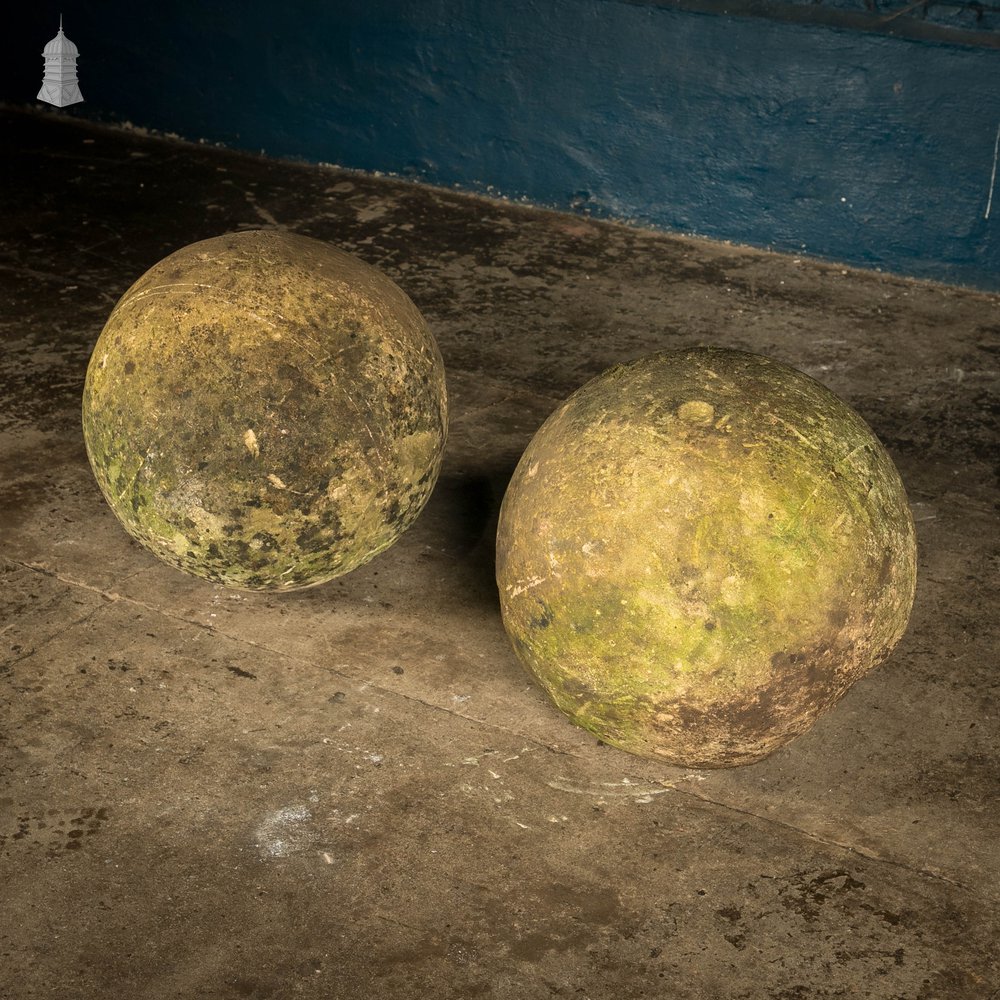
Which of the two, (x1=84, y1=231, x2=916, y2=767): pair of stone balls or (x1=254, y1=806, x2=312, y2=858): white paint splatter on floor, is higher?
(x1=84, y1=231, x2=916, y2=767): pair of stone balls

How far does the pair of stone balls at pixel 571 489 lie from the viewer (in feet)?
11.1

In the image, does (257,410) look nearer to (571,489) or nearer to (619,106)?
(571,489)

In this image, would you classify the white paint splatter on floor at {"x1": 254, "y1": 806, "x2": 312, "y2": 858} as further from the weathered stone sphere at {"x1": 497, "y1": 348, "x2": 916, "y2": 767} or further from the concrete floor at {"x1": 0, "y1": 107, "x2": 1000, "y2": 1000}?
the weathered stone sphere at {"x1": 497, "y1": 348, "x2": 916, "y2": 767}

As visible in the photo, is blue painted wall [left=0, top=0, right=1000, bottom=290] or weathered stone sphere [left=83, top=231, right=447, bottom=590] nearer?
weathered stone sphere [left=83, top=231, right=447, bottom=590]

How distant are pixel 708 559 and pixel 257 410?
4.63 feet

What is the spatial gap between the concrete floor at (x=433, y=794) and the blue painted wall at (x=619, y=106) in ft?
6.19

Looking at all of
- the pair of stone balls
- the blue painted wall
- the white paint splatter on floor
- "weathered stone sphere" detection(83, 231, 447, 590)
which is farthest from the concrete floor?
the blue painted wall

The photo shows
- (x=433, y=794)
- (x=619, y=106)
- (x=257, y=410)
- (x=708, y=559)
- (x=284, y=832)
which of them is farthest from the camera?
(x=619, y=106)

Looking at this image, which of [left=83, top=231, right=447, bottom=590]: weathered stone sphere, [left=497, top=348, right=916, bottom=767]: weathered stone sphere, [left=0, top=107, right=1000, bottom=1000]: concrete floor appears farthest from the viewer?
[left=83, top=231, right=447, bottom=590]: weathered stone sphere

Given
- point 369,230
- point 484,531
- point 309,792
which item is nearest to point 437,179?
point 369,230

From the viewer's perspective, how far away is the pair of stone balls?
3377 millimetres

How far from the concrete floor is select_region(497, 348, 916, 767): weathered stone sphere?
1.03 feet

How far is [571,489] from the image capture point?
3531mm

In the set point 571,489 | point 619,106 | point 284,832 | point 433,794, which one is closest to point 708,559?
point 571,489
